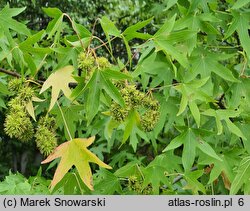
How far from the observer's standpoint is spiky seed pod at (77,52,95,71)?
1342 mm

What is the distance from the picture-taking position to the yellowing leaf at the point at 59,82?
142cm

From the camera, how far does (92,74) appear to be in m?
1.32

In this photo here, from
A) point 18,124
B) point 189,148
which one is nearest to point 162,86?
point 189,148

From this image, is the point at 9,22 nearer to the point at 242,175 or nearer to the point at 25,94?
the point at 25,94

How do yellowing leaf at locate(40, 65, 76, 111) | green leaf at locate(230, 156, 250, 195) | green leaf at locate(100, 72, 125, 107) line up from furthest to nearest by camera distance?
green leaf at locate(230, 156, 250, 195)
yellowing leaf at locate(40, 65, 76, 111)
green leaf at locate(100, 72, 125, 107)

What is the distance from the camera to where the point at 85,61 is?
1.34 metres

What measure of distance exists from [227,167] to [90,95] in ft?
2.45

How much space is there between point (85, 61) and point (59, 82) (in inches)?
5.5

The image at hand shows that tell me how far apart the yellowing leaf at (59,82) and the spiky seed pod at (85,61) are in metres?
0.10

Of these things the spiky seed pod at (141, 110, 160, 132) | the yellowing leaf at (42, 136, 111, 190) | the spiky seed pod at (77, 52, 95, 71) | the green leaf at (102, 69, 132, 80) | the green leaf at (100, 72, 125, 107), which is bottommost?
the yellowing leaf at (42, 136, 111, 190)

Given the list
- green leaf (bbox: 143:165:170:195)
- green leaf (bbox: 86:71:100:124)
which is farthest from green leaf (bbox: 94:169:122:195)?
green leaf (bbox: 86:71:100:124)

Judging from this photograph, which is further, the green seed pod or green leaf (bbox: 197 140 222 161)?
green leaf (bbox: 197 140 222 161)

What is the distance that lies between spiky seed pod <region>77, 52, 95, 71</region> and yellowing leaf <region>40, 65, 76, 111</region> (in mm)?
99

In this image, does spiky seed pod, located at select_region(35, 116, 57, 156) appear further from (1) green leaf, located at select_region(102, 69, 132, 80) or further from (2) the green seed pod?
(1) green leaf, located at select_region(102, 69, 132, 80)
